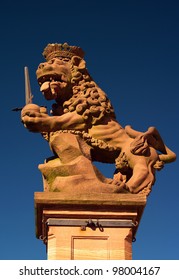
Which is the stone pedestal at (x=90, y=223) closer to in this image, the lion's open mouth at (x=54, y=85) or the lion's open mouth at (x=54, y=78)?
the lion's open mouth at (x=54, y=85)

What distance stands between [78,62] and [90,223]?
9.81 feet

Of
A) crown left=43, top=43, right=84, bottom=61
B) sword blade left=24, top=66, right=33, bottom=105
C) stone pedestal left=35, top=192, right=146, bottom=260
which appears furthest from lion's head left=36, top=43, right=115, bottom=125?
stone pedestal left=35, top=192, right=146, bottom=260

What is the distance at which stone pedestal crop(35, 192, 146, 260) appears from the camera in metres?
9.66

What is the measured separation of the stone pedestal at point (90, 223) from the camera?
9656 millimetres

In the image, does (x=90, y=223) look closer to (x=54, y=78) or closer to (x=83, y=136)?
(x=83, y=136)

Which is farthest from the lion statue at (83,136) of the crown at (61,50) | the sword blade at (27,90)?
the sword blade at (27,90)

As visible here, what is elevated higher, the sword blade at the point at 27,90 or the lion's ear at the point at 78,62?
the lion's ear at the point at 78,62

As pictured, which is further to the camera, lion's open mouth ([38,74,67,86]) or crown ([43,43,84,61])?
crown ([43,43,84,61])

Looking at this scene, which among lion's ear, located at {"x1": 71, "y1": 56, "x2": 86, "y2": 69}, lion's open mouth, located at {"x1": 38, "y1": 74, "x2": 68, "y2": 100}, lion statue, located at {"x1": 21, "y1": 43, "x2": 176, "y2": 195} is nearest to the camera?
lion statue, located at {"x1": 21, "y1": 43, "x2": 176, "y2": 195}

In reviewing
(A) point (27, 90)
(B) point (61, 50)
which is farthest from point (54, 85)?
(B) point (61, 50)

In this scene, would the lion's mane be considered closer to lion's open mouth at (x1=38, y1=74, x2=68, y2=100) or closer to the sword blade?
lion's open mouth at (x1=38, y1=74, x2=68, y2=100)

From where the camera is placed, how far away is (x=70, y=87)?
1120cm

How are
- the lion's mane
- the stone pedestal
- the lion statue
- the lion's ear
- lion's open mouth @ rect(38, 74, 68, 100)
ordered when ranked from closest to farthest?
the stone pedestal < the lion statue < the lion's mane < lion's open mouth @ rect(38, 74, 68, 100) < the lion's ear
